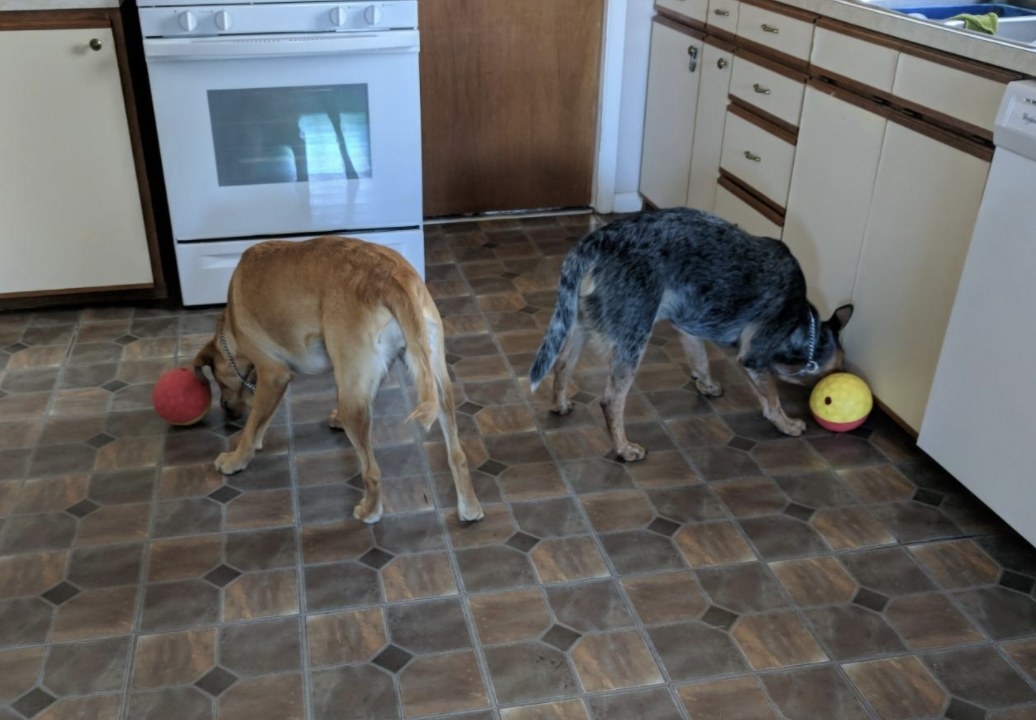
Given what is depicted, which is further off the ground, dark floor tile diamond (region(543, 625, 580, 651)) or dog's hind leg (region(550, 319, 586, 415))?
dog's hind leg (region(550, 319, 586, 415))

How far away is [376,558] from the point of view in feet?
7.45

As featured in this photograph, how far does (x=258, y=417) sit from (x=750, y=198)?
6.17 feet

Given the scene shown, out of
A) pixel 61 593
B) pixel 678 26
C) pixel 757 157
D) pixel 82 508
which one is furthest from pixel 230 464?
pixel 678 26

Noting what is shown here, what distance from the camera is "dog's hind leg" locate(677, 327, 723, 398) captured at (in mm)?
2951

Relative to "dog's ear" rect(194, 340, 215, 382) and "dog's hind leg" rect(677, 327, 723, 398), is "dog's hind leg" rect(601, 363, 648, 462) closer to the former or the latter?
"dog's hind leg" rect(677, 327, 723, 398)

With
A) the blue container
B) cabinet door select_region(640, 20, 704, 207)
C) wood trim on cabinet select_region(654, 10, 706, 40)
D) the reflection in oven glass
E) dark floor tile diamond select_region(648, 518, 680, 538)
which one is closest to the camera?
dark floor tile diamond select_region(648, 518, 680, 538)

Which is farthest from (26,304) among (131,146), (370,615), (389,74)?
(370,615)

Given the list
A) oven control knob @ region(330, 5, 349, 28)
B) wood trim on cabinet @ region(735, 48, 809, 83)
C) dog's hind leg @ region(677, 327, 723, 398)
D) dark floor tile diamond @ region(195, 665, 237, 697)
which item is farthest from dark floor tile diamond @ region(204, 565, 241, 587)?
wood trim on cabinet @ region(735, 48, 809, 83)

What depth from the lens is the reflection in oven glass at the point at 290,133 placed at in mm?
3145

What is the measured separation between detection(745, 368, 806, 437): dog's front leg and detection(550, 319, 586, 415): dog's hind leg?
1.64 feet

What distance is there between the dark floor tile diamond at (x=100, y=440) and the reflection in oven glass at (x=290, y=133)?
0.97 m

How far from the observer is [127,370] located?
304cm

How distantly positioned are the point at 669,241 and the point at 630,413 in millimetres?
608

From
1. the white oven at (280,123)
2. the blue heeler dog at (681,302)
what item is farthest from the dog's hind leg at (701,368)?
the white oven at (280,123)
